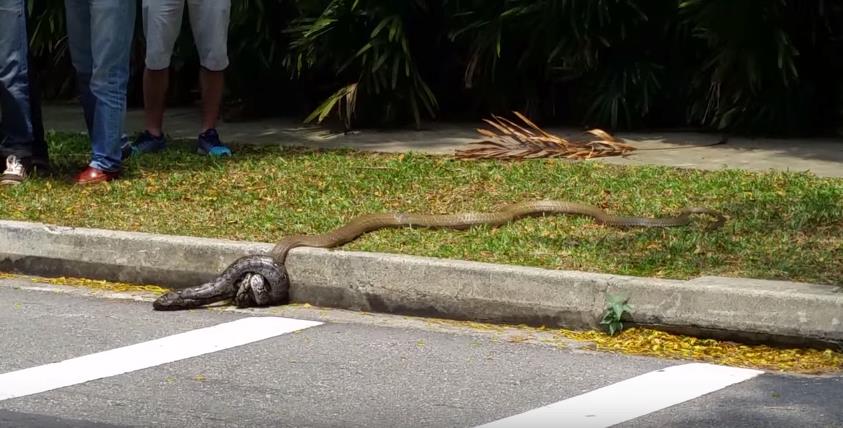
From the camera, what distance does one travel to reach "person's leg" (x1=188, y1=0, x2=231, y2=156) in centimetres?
952

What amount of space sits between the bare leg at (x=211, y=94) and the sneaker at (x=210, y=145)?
57mm

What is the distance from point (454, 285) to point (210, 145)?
3685 millimetres

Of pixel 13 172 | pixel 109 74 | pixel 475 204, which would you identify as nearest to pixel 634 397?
pixel 475 204

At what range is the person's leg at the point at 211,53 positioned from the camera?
9.52 m

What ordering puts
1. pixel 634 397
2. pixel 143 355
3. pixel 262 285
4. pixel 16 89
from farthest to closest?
pixel 16 89 < pixel 262 285 < pixel 143 355 < pixel 634 397

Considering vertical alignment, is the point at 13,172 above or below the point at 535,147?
below

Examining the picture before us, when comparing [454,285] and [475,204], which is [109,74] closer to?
[475,204]

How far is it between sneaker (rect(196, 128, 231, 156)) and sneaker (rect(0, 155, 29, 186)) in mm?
1252

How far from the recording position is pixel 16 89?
29.3 ft

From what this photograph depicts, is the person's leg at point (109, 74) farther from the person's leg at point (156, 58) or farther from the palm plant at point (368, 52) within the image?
the palm plant at point (368, 52)

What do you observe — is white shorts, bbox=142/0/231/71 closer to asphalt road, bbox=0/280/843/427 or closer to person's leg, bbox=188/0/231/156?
person's leg, bbox=188/0/231/156

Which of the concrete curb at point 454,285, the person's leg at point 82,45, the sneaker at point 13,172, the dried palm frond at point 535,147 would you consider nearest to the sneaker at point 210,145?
the person's leg at point 82,45

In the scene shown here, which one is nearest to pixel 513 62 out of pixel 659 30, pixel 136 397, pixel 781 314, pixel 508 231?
pixel 659 30

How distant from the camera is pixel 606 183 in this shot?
8250mm
